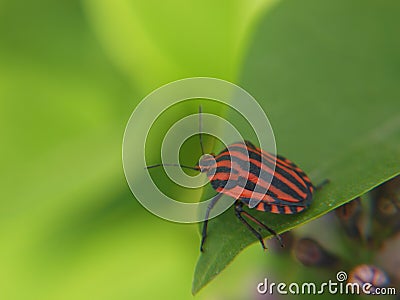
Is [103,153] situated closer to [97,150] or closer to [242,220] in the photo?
[97,150]

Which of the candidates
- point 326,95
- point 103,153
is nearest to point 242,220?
point 326,95

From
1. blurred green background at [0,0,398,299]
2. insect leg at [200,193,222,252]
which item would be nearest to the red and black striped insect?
insect leg at [200,193,222,252]

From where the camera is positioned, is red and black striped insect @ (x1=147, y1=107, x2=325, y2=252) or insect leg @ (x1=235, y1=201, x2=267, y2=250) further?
red and black striped insect @ (x1=147, y1=107, x2=325, y2=252)

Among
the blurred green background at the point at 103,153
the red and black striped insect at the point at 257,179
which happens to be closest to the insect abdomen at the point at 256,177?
the red and black striped insect at the point at 257,179

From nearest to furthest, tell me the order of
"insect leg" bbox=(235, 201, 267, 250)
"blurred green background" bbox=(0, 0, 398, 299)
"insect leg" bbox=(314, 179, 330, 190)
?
"insect leg" bbox=(235, 201, 267, 250) → "insect leg" bbox=(314, 179, 330, 190) → "blurred green background" bbox=(0, 0, 398, 299)

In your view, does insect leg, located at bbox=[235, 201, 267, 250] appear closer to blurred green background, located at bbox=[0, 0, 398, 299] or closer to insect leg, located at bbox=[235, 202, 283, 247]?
insect leg, located at bbox=[235, 202, 283, 247]

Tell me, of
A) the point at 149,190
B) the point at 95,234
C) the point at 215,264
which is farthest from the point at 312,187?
the point at 95,234
